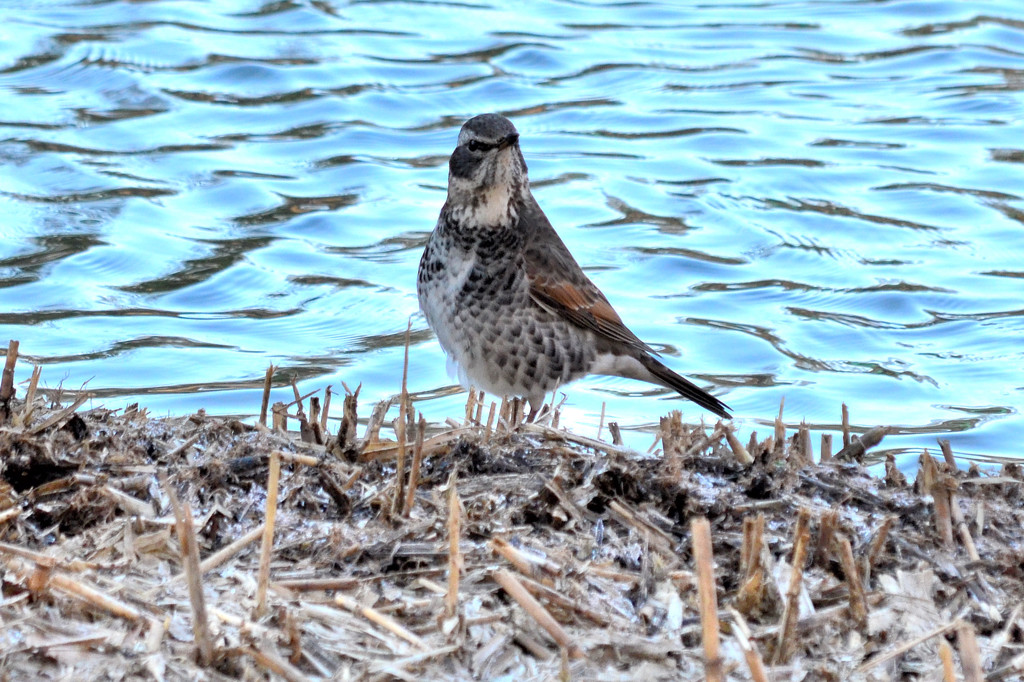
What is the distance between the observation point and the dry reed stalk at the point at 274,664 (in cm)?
325

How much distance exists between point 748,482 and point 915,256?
18.7 feet

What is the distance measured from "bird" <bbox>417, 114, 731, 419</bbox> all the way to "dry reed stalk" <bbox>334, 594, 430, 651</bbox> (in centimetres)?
305

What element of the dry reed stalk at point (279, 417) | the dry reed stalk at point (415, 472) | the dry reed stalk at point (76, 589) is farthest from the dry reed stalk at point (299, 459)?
the dry reed stalk at point (76, 589)

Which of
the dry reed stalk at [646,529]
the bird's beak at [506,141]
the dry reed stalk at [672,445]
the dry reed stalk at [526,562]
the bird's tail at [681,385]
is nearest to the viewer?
the dry reed stalk at [526,562]

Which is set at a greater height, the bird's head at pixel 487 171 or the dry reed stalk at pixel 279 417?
the bird's head at pixel 487 171

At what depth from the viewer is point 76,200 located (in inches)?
404

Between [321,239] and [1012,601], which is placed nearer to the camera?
[1012,601]

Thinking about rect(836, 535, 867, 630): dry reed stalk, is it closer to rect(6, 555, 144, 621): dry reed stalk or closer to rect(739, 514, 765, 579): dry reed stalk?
rect(739, 514, 765, 579): dry reed stalk

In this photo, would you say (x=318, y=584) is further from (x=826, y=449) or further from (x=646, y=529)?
(x=826, y=449)

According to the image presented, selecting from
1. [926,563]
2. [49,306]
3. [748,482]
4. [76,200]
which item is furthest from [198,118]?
[926,563]

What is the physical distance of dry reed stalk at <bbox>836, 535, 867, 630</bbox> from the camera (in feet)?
12.1

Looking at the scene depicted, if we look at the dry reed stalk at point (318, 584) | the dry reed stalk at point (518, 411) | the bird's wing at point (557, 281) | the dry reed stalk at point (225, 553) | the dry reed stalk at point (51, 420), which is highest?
the bird's wing at point (557, 281)

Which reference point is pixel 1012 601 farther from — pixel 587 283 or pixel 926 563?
pixel 587 283

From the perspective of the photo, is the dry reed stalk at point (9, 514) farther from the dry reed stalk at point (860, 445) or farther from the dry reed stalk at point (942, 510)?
the dry reed stalk at point (860, 445)
